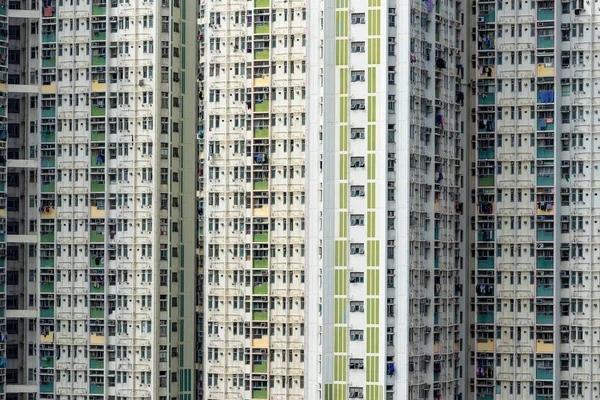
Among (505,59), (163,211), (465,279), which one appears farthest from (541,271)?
(163,211)

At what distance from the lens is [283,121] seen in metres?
122

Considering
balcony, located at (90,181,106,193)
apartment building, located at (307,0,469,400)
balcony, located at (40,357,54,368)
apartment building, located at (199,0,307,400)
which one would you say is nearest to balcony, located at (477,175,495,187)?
apartment building, located at (307,0,469,400)

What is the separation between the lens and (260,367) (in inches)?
4783

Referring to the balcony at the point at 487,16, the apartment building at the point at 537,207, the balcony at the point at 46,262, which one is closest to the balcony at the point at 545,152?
the apartment building at the point at 537,207

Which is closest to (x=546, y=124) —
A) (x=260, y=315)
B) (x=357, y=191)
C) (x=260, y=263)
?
(x=357, y=191)

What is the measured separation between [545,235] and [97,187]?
2705cm

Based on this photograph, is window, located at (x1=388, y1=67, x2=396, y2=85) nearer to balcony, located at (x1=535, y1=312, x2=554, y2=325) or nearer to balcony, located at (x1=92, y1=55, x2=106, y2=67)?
balcony, located at (x1=535, y1=312, x2=554, y2=325)

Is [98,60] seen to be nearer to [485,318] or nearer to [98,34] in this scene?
[98,34]

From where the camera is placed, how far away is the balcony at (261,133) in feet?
402

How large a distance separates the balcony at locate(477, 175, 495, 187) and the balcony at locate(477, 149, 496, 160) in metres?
1.14

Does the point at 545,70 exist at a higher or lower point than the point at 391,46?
lower

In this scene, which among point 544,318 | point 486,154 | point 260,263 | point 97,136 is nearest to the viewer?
point 260,263

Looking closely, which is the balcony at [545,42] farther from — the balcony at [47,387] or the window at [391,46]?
the balcony at [47,387]

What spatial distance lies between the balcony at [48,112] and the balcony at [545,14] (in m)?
29.9
